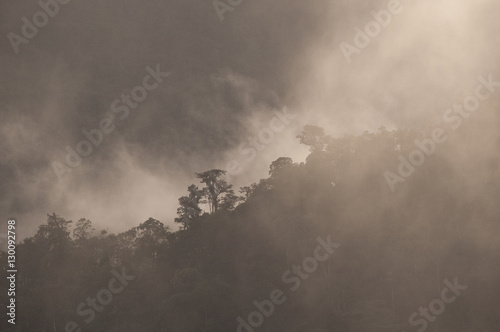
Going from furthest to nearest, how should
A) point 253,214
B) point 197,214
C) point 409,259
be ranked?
point 197,214 < point 253,214 < point 409,259

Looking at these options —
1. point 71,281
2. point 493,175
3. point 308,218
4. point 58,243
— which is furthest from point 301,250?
point 58,243

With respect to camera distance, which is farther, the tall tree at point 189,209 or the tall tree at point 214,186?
the tall tree at point 214,186

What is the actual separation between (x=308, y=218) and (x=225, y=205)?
58.9 ft

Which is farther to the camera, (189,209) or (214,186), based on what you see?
(214,186)

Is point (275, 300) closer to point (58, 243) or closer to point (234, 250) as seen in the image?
point (234, 250)

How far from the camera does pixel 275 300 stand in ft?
245

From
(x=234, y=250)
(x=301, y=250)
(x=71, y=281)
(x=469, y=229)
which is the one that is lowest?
(x=469, y=229)

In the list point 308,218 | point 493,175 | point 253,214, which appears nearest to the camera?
point 493,175

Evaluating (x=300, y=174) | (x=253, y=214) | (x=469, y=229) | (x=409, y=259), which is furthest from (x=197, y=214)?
(x=469, y=229)

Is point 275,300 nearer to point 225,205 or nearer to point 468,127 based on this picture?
point 225,205

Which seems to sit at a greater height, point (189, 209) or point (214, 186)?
point (214, 186)

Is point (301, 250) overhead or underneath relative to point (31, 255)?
underneath

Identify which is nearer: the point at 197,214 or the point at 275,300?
the point at 275,300

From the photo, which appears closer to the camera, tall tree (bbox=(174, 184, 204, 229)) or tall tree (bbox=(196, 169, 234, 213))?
tall tree (bbox=(174, 184, 204, 229))
